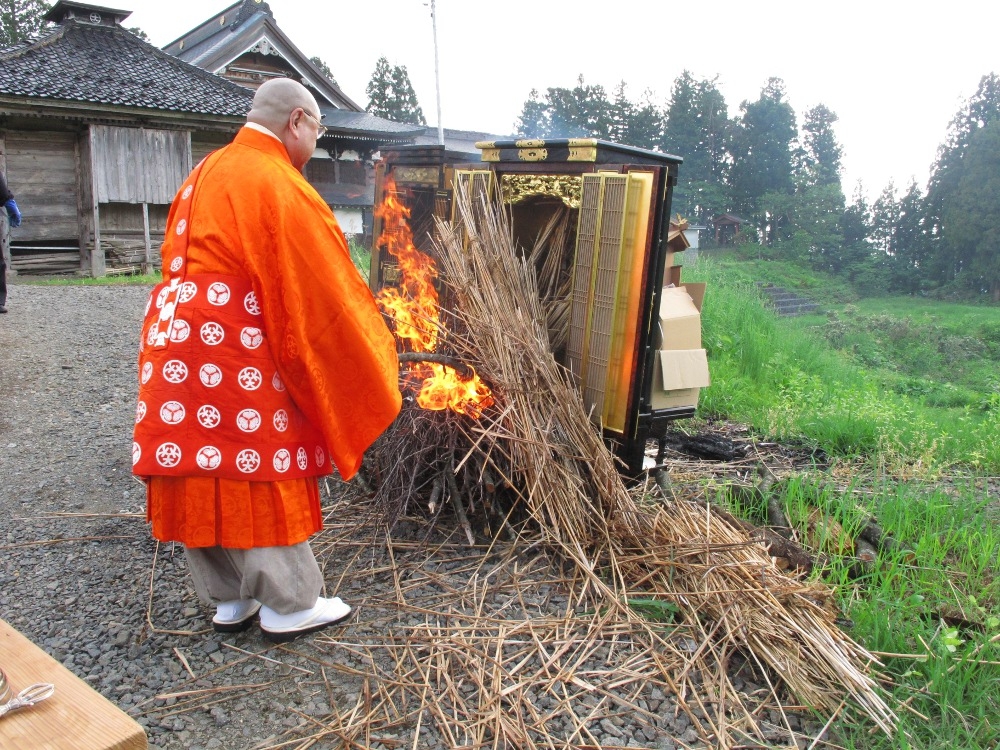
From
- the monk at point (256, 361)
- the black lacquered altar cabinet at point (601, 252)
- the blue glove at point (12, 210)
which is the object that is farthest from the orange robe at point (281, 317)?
the blue glove at point (12, 210)

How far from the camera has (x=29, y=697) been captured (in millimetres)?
1477

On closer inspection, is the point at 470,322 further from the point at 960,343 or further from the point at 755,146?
the point at 755,146

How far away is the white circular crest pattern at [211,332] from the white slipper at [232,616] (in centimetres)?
92

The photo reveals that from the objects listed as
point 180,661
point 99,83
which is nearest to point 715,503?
point 180,661

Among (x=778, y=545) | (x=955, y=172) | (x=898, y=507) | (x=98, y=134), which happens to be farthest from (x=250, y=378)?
(x=955, y=172)

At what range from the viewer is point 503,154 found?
3.73 m

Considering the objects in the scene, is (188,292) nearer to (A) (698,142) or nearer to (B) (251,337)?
(B) (251,337)

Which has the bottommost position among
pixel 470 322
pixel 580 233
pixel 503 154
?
pixel 470 322

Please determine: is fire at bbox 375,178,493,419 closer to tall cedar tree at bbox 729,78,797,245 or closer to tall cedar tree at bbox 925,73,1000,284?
tall cedar tree at bbox 925,73,1000,284

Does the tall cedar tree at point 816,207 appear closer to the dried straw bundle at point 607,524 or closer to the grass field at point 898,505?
the grass field at point 898,505

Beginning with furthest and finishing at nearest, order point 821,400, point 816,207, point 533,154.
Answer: point 816,207 → point 821,400 → point 533,154

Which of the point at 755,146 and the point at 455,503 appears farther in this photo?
the point at 755,146

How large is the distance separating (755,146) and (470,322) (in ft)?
108

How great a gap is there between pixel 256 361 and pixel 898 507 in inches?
112
